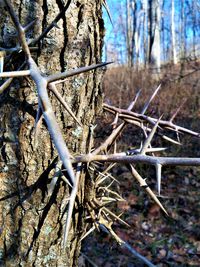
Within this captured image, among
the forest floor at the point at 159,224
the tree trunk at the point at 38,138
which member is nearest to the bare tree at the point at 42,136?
the tree trunk at the point at 38,138

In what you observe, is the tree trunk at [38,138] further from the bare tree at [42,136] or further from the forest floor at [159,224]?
the forest floor at [159,224]

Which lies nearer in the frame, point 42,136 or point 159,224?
point 42,136

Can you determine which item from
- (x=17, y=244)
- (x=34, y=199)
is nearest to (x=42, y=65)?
(x=34, y=199)

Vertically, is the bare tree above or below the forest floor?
above

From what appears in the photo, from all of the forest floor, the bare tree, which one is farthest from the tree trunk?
the forest floor

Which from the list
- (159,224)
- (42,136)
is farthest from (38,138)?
(159,224)

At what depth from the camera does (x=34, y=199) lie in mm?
1021

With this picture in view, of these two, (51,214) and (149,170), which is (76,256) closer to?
(51,214)

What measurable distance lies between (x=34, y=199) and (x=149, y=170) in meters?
4.09

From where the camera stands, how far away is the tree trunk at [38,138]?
0.99m

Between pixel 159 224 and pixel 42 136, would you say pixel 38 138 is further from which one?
pixel 159 224

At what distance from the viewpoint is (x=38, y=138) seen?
1.00 m

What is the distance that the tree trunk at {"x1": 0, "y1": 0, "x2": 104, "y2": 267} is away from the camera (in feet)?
3.24

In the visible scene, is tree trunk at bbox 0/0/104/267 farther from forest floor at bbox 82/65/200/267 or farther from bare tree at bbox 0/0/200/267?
forest floor at bbox 82/65/200/267
